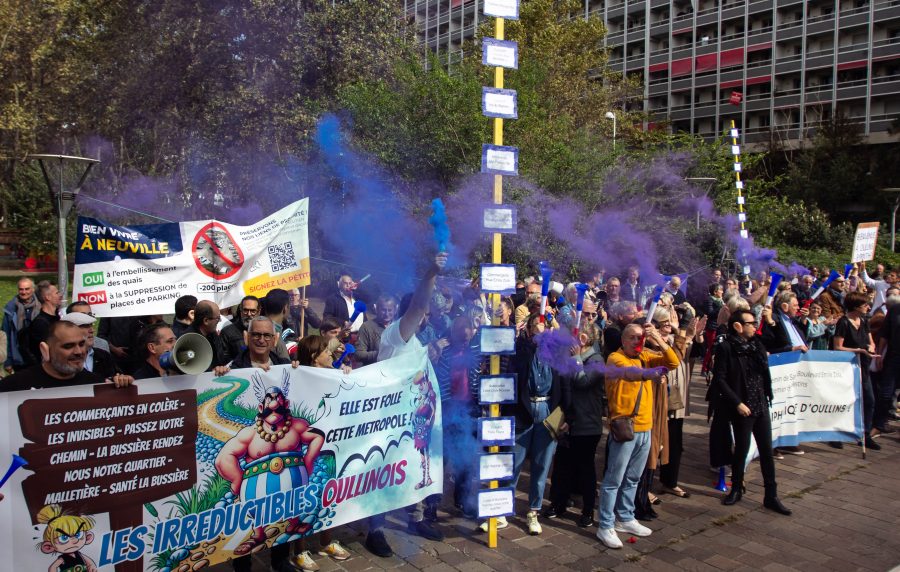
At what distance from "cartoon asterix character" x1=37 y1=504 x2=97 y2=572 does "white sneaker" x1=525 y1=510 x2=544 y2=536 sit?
3.09 m

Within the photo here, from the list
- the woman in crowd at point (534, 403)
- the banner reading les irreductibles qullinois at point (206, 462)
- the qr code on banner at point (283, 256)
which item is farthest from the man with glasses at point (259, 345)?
the qr code on banner at point (283, 256)

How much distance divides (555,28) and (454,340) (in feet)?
73.3

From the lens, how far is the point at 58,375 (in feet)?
11.9

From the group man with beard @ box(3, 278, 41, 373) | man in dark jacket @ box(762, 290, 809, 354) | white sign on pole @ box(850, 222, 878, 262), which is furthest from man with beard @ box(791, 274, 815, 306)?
man with beard @ box(3, 278, 41, 373)

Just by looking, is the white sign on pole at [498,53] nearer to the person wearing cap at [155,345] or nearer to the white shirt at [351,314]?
the person wearing cap at [155,345]

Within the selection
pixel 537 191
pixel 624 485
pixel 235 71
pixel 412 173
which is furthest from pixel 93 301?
pixel 235 71

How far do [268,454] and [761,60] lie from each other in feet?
187

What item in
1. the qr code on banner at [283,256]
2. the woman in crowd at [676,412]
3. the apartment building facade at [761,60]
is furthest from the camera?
the apartment building facade at [761,60]

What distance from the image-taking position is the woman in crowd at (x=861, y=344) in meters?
8.05

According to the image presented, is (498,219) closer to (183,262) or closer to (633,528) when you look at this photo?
(633,528)

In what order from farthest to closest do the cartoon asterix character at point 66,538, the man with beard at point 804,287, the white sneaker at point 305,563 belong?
1. the man with beard at point 804,287
2. the white sneaker at point 305,563
3. the cartoon asterix character at point 66,538

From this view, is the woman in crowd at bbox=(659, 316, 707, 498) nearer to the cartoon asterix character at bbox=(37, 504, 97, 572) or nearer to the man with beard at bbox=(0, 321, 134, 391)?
the man with beard at bbox=(0, 321, 134, 391)

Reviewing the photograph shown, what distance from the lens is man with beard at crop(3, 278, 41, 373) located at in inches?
304

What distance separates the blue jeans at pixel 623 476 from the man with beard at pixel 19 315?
632 centimetres
